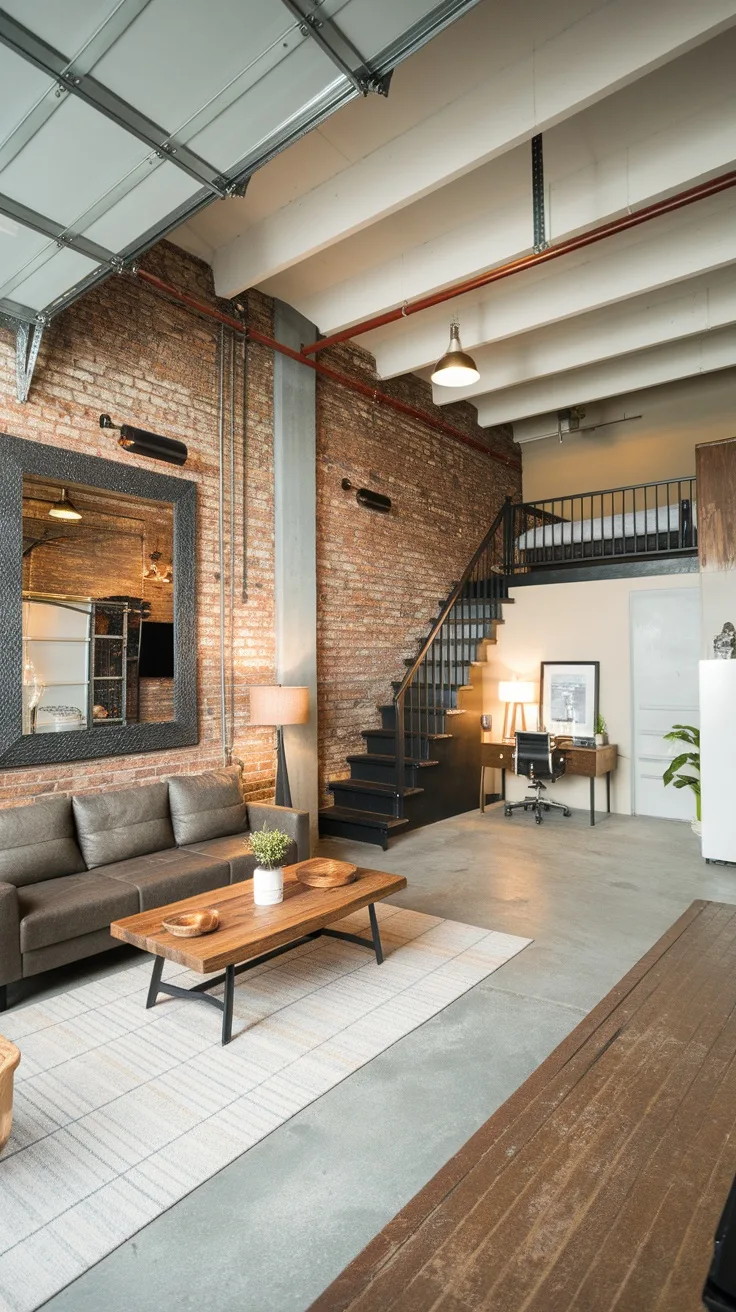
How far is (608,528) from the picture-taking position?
8.12 metres

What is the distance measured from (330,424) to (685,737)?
444cm

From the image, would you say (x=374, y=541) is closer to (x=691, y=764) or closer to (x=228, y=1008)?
(x=691, y=764)

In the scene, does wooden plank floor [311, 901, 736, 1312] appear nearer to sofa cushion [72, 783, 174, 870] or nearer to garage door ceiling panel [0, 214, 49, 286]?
sofa cushion [72, 783, 174, 870]

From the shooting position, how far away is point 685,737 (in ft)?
20.6

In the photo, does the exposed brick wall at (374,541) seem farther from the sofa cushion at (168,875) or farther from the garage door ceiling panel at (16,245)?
the garage door ceiling panel at (16,245)

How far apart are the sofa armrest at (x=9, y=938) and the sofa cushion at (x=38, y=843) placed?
0.47m

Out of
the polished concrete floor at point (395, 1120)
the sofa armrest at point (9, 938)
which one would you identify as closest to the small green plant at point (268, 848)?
the polished concrete floor at point (395, 1120)

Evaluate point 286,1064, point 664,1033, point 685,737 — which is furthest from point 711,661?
point 286,1064

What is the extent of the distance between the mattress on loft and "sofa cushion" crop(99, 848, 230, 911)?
5.74 m

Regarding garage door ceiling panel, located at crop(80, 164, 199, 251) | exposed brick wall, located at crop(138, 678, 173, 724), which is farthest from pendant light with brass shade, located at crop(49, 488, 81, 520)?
garage door ceiling panel, located at crop(80, 164, 199, 251)

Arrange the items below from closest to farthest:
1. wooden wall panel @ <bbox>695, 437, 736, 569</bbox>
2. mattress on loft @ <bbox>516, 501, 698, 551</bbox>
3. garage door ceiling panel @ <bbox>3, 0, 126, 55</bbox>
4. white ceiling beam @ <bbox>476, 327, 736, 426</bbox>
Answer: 1. garage door ceiling panel @ <bbox>3, 0, 126, 55</bbox>
2. wooden wall panel @ <bbox>695, 437, 736, 569</bbox>
3. white ceiling beam @ <bbox>476, 327, 736, 426</bbox>
4. mattress on loft @ <bbox>516, 501, 698, 551</bbox>

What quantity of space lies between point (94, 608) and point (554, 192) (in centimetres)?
417

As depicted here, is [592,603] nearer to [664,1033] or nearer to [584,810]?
[584,810]

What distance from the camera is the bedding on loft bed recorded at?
7415 millimetres
